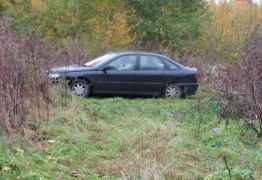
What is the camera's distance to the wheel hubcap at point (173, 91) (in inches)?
556

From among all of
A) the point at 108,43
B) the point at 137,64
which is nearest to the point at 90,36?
the point at 108,43

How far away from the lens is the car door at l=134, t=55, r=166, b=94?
1369cm

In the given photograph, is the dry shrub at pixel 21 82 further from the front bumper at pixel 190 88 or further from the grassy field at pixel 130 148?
the front bumper at pixel 190 88

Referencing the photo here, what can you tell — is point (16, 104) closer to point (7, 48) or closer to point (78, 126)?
point (7, 48)

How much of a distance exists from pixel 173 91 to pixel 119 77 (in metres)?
1.91

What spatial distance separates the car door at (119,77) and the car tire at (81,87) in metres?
0.26

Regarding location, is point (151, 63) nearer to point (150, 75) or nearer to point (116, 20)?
point (150, 75)

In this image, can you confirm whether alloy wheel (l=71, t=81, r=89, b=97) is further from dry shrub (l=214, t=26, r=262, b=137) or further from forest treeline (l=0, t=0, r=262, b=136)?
dry shrub (l=214, t=26, r=262, b=137)

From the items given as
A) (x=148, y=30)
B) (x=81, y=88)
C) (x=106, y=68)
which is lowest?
(x=81, y=88)

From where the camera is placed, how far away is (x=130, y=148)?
23.6ft

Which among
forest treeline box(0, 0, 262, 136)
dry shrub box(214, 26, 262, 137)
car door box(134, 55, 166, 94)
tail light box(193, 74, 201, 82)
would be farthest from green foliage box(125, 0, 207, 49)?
dry shrub box(214, 26, 262, 137)

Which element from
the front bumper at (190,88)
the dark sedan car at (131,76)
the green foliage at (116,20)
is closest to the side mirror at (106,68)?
the dark sedan car at (131,76)

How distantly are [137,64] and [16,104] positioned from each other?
22.4 ft

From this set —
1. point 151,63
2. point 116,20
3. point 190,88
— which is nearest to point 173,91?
point 190,88
